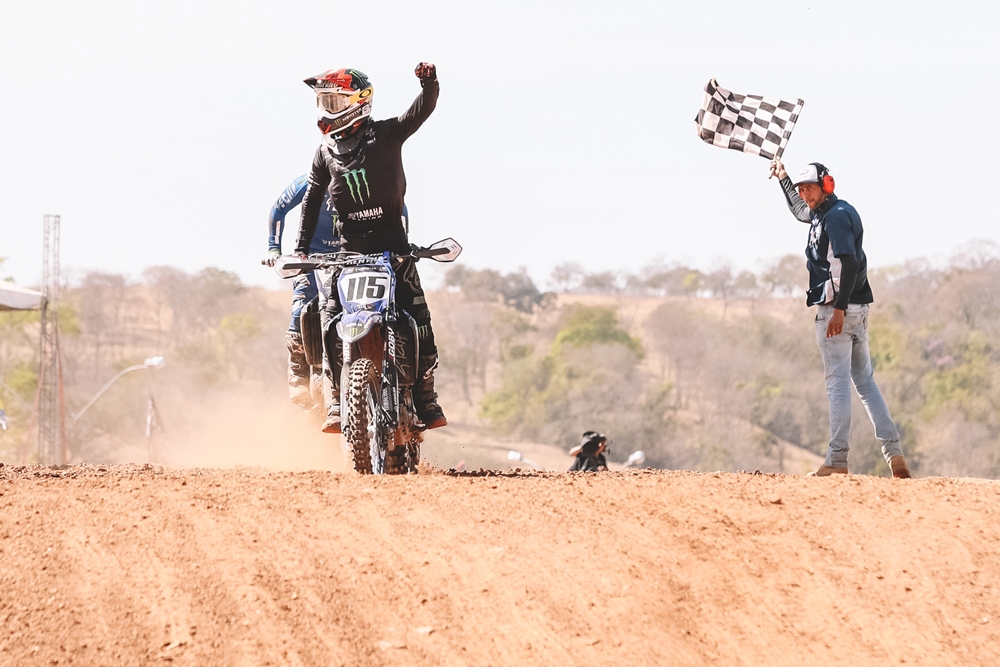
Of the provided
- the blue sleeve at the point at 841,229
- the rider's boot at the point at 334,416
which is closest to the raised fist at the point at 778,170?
the blue sleeve at the point at 841,229

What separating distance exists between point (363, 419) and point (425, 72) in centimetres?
242

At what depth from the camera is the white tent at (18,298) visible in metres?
17.5

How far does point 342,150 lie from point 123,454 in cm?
5461

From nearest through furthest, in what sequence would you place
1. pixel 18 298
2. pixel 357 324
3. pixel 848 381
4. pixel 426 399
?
pixel 357 324
pixel 848 381
pixel 426 399
pixel 18 298

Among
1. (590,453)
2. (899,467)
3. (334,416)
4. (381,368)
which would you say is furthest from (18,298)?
(899,467)

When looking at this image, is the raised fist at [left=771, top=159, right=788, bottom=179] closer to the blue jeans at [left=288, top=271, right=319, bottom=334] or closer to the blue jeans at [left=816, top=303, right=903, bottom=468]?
the blue jeans at [left=816, top=303, right=903, bottom=468]

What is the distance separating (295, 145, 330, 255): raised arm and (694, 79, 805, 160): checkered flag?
371cm

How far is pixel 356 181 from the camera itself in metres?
8.47

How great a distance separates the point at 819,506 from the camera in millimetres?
6297

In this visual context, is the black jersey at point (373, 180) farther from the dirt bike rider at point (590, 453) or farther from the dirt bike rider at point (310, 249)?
the dirt bike rider at point (590, 453)

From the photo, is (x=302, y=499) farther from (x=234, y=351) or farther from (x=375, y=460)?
(x=234, y=351)

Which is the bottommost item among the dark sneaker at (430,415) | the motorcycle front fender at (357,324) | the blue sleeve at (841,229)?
the dark sneaker at (430,415)

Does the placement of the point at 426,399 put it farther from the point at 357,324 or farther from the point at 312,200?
the point at 312,200

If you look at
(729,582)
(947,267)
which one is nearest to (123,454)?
(947,267)
